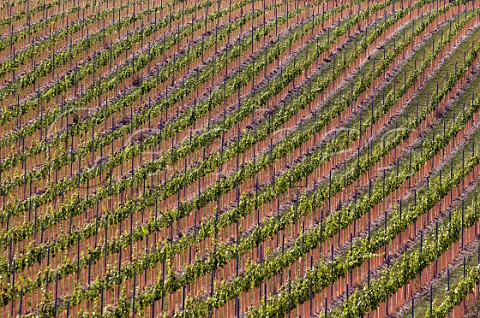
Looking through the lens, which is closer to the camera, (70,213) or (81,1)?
(70,213)

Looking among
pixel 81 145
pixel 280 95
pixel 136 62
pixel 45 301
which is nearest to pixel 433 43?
pixel 280 95

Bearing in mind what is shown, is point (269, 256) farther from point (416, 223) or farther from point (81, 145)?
point (81, 145)

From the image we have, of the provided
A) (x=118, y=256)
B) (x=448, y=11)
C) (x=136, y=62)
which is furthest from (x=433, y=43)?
(x=118, y=256)

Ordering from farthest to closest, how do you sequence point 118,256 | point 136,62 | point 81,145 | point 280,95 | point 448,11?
point 448,11 → point 136,62 → point 280,95 → point 81,145 → point 118,256

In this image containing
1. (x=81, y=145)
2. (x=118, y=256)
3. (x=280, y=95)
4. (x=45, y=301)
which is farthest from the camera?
(x=280, y=95)

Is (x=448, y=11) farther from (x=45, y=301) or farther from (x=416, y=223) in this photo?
(x=45, y=301)

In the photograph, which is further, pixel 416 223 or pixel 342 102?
pixel 342 102
